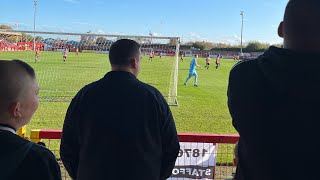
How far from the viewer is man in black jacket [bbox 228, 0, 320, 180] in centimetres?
156

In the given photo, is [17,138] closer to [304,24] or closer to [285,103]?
[285,103]

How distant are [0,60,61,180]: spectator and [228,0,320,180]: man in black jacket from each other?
957mm

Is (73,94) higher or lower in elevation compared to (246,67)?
lower

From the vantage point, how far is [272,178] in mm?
1659

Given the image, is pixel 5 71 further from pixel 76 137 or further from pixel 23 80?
pixel 76 137

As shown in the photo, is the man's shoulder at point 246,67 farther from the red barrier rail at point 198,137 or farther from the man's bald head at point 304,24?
the red barrier rail at point 198,137

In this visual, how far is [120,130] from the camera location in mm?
2662

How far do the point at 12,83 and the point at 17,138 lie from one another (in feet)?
0.87

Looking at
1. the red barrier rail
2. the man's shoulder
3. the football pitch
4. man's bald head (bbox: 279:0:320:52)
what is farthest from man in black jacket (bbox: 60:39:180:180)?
the football pitch

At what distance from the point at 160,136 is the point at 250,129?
116cm

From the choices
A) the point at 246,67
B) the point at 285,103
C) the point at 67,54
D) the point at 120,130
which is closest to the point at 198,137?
the point at 120,130

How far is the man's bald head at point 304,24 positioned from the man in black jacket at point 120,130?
4.23 feet

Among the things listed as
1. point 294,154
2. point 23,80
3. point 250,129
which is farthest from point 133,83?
point 294,154

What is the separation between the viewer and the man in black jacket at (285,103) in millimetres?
1563
